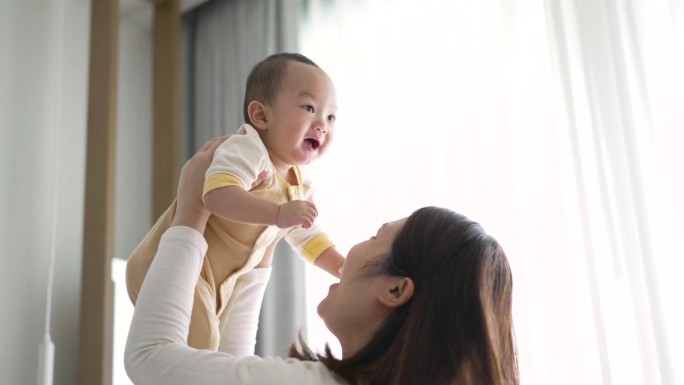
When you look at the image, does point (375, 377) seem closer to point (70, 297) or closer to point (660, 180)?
point (660, 180)

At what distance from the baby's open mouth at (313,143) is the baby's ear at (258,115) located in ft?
0.28

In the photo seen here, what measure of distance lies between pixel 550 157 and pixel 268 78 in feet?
2.71

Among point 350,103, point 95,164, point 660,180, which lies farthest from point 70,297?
point 660,180

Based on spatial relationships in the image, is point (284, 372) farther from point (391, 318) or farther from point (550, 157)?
point (550, 157)

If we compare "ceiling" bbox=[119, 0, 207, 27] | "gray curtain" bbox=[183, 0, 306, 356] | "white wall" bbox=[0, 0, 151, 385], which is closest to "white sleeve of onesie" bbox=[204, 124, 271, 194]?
"gray curtain" bbox=[183, 0, 306, 356]

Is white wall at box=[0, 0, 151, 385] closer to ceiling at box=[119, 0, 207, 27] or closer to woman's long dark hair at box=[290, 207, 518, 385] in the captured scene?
ceiling at box=[119, 0, 207, 27]

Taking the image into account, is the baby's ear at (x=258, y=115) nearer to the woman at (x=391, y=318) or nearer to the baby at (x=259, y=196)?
the baby at (x=259, y=196)

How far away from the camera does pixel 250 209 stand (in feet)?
3.40

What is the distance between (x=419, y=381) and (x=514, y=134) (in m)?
1.08

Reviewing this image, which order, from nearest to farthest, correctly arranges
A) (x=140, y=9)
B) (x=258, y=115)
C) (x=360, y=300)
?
(x=360, y=300), (x=258, y=115), (x=140, y=9)

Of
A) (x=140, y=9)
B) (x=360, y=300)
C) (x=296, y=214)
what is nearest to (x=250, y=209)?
(x=296, y=214)

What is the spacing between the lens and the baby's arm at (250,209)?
40.6 inches

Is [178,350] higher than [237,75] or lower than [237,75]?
lower

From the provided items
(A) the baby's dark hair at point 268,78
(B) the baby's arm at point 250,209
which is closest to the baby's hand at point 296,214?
(B) the baby's arm at point 250,209
